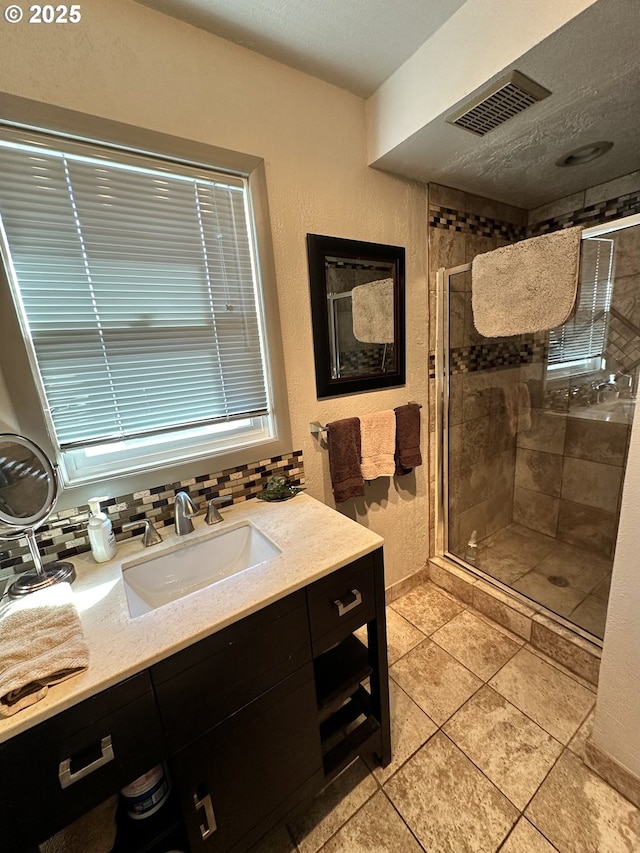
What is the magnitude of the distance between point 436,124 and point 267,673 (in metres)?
1.84

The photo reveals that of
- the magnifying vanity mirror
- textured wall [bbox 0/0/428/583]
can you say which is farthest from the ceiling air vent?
the magnifying vanity mirror

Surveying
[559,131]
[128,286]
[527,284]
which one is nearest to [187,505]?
[128,286]

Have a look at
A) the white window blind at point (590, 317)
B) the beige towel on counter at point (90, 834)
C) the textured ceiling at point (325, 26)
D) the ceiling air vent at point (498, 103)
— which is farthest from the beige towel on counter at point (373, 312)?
the beige towel on counter at point (90, 834)

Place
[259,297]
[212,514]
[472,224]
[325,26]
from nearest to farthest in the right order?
1. [325,26]
2. [212,514]
3. [259,297]
4. [472,224]

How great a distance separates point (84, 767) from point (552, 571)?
222cm

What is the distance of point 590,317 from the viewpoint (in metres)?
1.79

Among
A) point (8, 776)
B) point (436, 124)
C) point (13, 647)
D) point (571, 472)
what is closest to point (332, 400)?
point (436, 124)

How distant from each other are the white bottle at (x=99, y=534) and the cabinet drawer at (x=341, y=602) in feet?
2.11

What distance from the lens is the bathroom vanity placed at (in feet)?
2.02

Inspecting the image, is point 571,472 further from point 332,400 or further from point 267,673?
point 267,673

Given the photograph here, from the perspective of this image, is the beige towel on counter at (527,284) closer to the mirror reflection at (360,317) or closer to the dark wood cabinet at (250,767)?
the mirror reflection at (360,317)

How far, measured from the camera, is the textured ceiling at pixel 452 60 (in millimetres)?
931

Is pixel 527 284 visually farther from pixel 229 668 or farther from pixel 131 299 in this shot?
pixel 229 668

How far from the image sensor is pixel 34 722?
0.58 m
